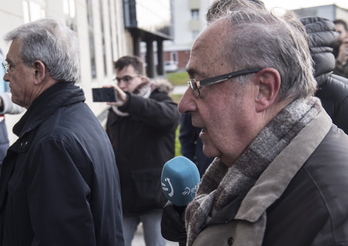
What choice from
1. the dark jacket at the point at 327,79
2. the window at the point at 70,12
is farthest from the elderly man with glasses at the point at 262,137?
the window at the point at 70,12

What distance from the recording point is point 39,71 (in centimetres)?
200

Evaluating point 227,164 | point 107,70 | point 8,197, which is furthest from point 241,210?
point 107,70

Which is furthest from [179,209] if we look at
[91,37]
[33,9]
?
[91,37]

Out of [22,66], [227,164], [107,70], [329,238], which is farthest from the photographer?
[107,70]

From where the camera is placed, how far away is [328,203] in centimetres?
97

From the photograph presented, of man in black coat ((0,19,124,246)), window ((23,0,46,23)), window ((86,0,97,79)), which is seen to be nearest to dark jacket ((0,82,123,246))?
man in black coat ((0,19,124,246))

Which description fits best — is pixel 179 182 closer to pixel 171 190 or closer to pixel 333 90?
pixel 171 190

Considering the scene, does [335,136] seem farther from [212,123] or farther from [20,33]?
[20,33]

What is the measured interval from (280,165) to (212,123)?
0.27m

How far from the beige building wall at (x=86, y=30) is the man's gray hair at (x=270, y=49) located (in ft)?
3.27

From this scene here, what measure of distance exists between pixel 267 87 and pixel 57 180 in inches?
39.0

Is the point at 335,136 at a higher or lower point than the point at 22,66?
lower

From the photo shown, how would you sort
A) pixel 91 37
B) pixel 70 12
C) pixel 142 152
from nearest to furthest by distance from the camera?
pixel 142 152
pixel 70 12
pixel 91 37

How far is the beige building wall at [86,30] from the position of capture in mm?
4757
